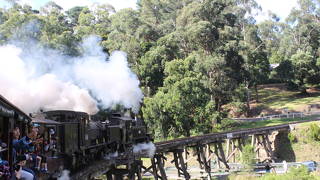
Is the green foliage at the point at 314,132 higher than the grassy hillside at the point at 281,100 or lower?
lower

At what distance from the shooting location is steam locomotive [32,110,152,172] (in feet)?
43.1

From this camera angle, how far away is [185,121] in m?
38.9

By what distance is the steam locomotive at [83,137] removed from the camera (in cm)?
1315

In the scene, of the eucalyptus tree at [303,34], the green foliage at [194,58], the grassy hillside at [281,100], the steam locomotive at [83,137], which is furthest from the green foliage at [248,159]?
the eucalyptus tree at [303,34]

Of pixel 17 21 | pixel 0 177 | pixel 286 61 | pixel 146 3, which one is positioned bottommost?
pixel 0 177

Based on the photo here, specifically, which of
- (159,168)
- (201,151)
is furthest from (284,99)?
(159,168)

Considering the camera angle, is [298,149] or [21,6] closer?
[298,149]

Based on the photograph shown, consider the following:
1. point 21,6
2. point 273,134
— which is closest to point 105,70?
point 273,134

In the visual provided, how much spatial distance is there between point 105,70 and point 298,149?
66.3ft

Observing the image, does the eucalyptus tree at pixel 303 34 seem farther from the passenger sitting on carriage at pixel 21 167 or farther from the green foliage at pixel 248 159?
the passenger sitting on carriage at pixel 21 167

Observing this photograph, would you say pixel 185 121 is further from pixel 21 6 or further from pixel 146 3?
pixel 21 6

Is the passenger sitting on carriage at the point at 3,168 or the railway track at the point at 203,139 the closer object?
the passenger sitting on carriage at the point at 3,168

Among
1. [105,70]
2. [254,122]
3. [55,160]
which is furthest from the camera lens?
[254,122]

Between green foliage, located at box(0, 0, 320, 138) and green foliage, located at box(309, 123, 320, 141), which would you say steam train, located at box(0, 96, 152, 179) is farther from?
green foliage, located at box(309, 123, 320, 141)
